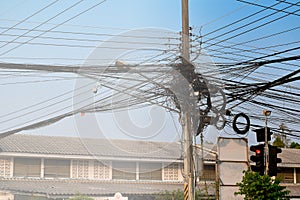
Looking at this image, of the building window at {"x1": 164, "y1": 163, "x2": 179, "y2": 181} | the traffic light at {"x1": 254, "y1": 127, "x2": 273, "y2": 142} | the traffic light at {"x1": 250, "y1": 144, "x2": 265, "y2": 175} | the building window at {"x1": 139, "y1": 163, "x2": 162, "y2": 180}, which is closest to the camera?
the traffic light at {"x1": 250, "y1": 144, "x2": 265, "y2": 175}

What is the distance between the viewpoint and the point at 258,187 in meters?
15.0

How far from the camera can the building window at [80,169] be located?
29594 millimetres

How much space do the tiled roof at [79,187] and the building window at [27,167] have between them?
72 centimetres

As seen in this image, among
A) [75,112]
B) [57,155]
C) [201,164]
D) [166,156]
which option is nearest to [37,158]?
[57,155]

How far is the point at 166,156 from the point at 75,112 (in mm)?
14784

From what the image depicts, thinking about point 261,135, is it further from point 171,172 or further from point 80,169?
point 171,172

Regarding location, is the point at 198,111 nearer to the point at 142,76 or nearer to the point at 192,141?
the point at 192,141

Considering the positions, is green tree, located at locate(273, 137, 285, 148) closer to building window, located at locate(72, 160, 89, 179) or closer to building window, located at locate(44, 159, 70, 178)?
building window, located at locate(72, 160, 89, 179)

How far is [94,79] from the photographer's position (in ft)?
46.7

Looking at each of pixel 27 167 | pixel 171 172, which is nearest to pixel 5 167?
pixel 27 167

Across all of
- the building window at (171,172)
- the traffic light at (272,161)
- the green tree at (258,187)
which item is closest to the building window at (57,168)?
the building window at (171,172)

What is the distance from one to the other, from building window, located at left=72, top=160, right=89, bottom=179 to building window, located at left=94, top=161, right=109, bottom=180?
1.54 feet

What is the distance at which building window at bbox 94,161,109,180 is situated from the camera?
30.0 m

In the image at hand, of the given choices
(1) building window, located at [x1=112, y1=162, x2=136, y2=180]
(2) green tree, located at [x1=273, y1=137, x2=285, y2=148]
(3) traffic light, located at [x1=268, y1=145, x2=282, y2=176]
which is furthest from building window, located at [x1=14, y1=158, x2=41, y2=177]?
(2) green tree, located at [x1=273, y1=137, x2=285, y2=148]
